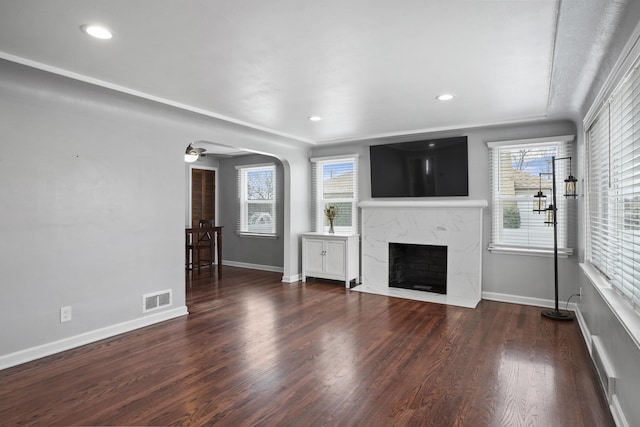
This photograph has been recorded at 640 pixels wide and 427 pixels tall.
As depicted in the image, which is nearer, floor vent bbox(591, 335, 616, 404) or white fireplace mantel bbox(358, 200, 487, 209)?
floor vent bbox(591, 335, 616, 404)

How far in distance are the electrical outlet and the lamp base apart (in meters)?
4.77

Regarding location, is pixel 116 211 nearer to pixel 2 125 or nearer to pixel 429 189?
pixel 2 125

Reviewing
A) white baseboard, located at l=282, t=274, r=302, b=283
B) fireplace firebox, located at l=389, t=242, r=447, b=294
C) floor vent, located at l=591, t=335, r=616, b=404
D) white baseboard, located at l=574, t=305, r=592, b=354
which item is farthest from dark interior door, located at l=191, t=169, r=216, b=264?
floor vent, located at l=591, t=335, r=616, b=404

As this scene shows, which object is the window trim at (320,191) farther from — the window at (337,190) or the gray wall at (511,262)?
the gray wall at (511,262)

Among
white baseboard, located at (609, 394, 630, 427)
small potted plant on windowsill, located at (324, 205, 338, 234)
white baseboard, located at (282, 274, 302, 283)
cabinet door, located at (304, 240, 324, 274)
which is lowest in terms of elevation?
white baseboard, located at (609, 394, 630, 427)

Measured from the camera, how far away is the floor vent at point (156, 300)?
393 centimetres

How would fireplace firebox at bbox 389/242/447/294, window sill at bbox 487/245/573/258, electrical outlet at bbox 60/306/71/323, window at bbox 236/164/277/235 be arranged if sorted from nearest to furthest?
electrical outlet at bbox 60/306/71/323, window sill at bbox 487/245/573/258, fireplace firebox at bbox 389/242/447/294, window at bbox 236/164/277/235

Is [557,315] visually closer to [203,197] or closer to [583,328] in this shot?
[583,328]

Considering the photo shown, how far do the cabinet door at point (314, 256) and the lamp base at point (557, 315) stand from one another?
3086 millimetres

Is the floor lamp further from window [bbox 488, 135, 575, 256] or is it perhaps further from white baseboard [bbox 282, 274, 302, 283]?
white baseboard [bbox 282, 274, 302, 283]

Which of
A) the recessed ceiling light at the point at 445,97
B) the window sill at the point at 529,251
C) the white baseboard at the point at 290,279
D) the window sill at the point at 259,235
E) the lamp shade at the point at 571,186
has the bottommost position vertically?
the white baseboard at the point at 290,279

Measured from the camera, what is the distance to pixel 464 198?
5.14 m

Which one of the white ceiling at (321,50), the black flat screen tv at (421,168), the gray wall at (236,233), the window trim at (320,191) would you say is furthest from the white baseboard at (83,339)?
the black flat screen tv at (421,168)

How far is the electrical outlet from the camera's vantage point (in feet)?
10.7
